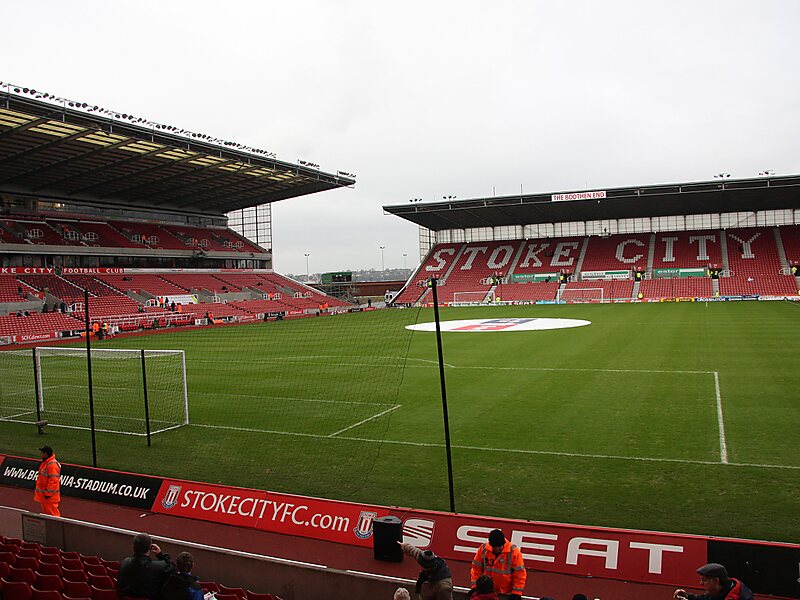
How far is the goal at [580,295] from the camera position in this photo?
206 ft

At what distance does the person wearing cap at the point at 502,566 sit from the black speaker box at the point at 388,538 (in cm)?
203

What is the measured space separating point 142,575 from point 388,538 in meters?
3.14

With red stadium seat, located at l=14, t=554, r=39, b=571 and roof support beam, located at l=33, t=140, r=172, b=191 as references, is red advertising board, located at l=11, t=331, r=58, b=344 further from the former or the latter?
red stadium seat, located at l=14, t=554, r=39, b=571

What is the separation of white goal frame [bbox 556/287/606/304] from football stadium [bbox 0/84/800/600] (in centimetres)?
466

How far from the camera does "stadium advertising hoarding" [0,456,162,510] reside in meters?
10.1

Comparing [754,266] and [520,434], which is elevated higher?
[754,266]

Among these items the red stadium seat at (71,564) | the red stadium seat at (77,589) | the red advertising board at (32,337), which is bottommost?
the red stadium seat at (71,564)

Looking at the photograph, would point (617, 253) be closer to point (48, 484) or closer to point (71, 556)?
point (48, 484)

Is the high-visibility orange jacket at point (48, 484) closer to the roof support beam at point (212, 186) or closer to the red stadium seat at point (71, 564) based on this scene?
the red stadium seat at point (71, 564)

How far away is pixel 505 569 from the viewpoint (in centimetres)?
578

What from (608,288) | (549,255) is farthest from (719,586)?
(549,255)

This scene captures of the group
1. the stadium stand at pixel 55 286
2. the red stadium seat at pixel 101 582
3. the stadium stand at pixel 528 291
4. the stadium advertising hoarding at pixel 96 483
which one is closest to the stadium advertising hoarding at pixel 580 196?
the stadium stand at pixel 528 291

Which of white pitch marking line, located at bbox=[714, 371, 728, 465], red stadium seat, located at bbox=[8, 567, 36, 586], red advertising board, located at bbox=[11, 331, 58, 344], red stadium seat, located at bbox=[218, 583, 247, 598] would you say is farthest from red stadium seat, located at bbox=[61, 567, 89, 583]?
red advertising board, located at bbox=[11, 331, 58, 344]

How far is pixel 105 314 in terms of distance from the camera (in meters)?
44.6
